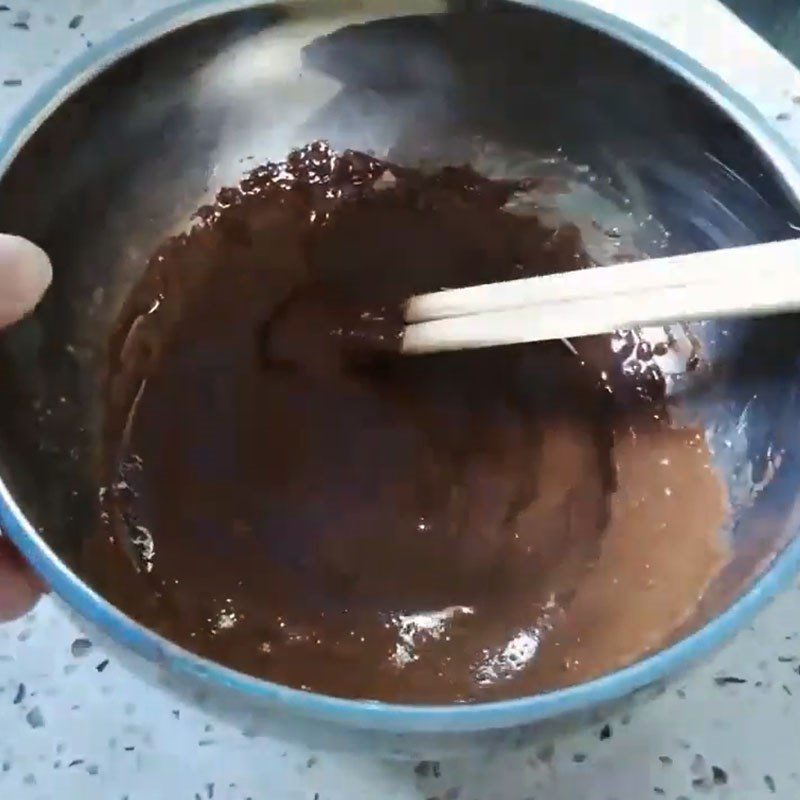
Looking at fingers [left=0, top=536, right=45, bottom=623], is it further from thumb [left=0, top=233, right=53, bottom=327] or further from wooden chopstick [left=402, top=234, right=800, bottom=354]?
wooden chopstick [left=402, top=234, right=800, bottom=354]

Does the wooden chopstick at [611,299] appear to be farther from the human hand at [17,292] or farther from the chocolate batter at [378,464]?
the human hand at [17,292]

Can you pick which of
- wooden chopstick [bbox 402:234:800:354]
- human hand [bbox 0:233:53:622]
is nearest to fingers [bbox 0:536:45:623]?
human hand [bbox 0:233:53:622]

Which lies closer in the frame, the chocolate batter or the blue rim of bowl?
the blue rim of bowl

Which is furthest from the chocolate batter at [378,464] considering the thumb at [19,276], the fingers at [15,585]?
the thumb at [19,276]

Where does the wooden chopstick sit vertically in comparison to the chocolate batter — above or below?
above

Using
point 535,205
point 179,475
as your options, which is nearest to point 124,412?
point 179,475

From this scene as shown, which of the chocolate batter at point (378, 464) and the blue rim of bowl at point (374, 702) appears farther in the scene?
the chocolate batter at point (378, 464)

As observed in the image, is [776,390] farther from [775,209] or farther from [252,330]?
[252,330]
